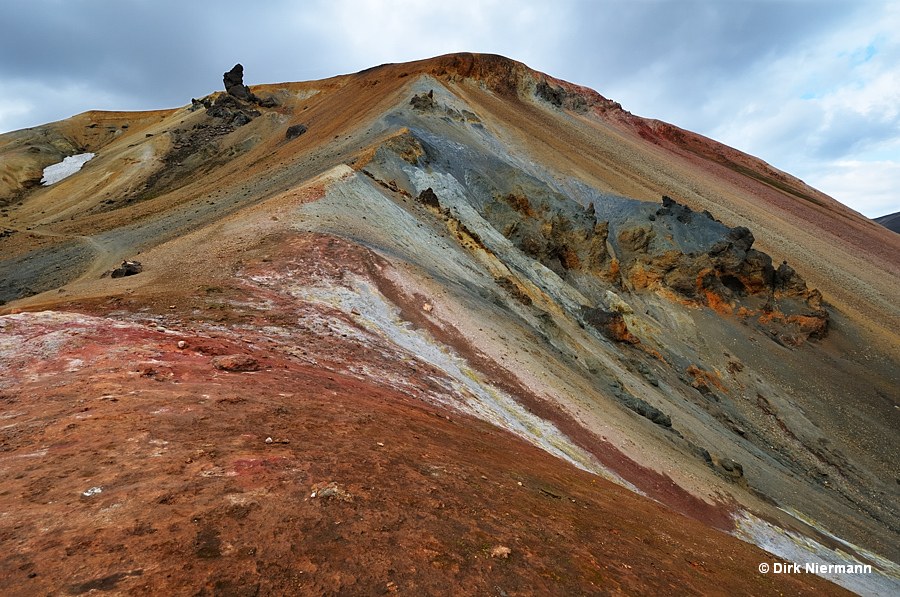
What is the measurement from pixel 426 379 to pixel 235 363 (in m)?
4.36

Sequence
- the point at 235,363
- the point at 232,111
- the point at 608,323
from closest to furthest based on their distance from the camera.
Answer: the point at 235,363 → the point at 608,323 → the point at 232,111

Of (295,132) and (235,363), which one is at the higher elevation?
(295,132)

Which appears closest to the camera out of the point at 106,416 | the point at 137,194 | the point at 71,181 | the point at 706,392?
the point at 106,416

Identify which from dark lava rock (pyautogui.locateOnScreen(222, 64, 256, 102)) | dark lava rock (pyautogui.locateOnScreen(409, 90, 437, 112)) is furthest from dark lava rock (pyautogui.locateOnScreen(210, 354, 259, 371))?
dark lava rock (pyautogui.locateOnScreen(222, 64, 256, 102))

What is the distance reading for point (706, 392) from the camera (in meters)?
23.3

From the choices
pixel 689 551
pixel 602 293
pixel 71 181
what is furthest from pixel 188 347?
pixel 71 181

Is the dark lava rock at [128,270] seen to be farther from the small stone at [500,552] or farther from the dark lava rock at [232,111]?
the dark lava rock at [232,111]

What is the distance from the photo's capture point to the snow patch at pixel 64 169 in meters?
44.2

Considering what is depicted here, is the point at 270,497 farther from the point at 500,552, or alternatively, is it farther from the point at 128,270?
the point at 128,270

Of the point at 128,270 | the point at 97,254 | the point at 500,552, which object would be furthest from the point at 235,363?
the point at 97,254

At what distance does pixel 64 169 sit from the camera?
46.2m

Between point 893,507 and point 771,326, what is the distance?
14000mm

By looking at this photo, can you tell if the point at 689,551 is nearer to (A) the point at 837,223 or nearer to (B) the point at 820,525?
(B) the point at 820,525

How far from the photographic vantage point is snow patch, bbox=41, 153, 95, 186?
145 feet
